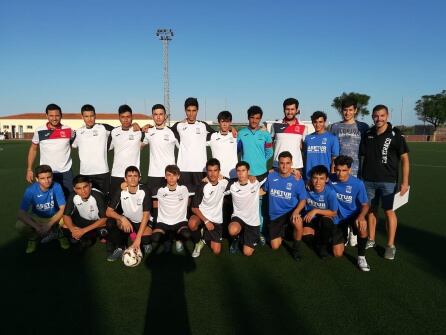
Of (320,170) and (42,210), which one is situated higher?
(320,170)

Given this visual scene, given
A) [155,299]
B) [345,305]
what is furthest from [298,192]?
A: [155,299]

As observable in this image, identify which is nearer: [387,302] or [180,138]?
[387,302]

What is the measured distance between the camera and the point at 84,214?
15.3ft

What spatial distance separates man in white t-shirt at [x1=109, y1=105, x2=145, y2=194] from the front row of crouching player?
53 centimetres

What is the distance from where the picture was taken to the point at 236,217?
473 cm

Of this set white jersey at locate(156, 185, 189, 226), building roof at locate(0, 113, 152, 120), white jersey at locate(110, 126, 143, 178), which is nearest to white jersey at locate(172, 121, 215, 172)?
white jersey at locate(156, 185, 189, 226)

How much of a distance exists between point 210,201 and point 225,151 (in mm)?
882

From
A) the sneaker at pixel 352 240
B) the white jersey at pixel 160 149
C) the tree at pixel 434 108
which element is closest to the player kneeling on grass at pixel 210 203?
the white jersey at pixel 160 149

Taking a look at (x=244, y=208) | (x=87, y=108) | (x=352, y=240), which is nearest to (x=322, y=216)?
(x=352, y=240)

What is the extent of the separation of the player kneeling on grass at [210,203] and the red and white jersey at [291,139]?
1.01 metres

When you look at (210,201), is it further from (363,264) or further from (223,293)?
(363,264)

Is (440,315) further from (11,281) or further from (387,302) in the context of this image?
(11,281)

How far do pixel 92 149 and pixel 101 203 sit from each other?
3.34 feet

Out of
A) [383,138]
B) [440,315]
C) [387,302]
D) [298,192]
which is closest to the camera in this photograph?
[440,315]
